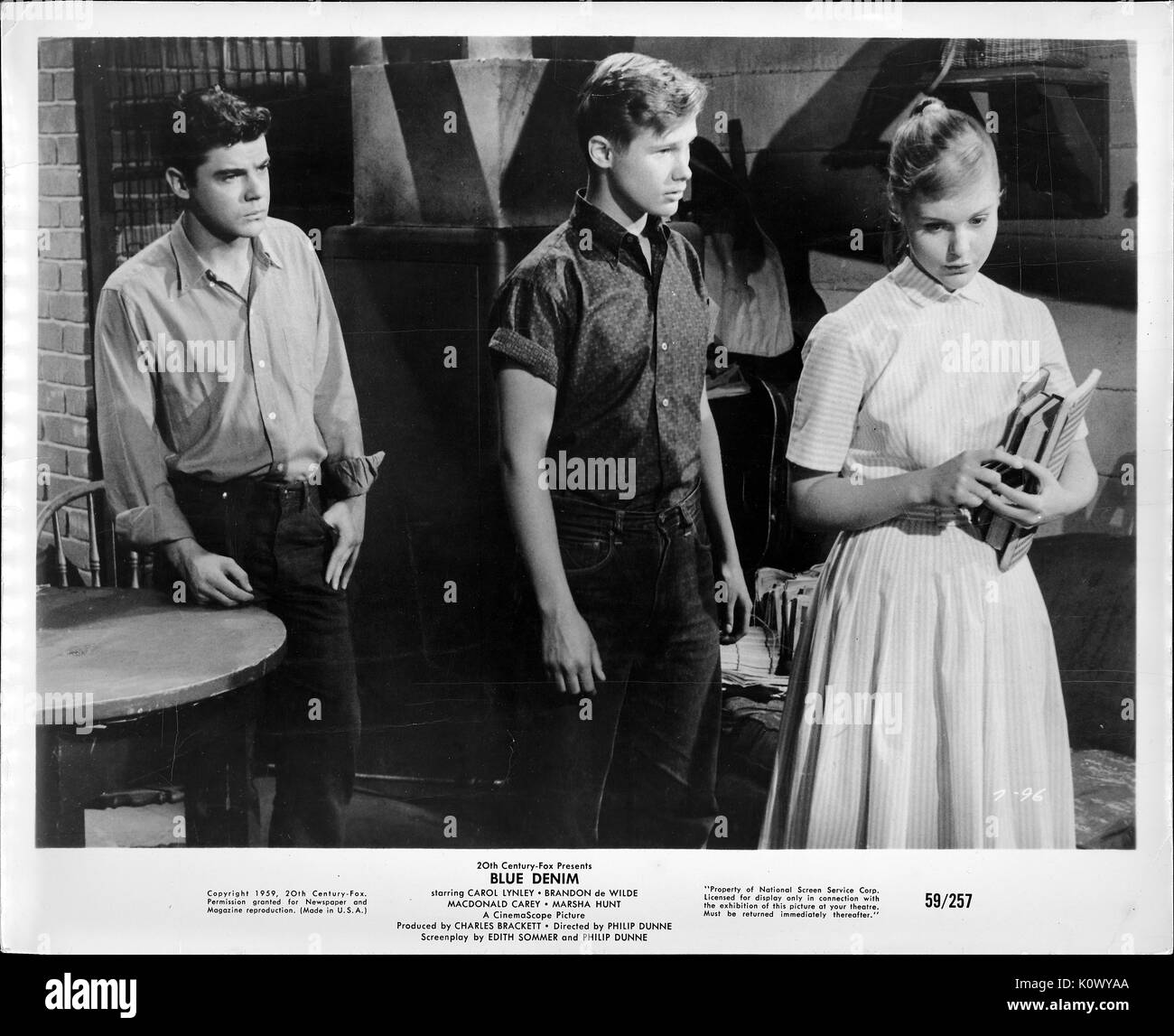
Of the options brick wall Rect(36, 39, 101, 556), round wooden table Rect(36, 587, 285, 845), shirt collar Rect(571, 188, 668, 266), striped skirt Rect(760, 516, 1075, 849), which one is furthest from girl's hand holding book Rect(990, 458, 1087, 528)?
brick wall Rect(36, 39, 101, 556)

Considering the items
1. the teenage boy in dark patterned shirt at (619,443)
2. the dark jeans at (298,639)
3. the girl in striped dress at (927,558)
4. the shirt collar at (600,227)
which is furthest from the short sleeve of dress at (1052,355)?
the dark jeans at (298,639)

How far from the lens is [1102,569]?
3250 mm

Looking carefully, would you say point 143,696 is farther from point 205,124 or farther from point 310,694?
point 205,124

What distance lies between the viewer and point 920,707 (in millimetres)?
3182

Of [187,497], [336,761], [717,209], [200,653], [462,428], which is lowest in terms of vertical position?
[336,761]

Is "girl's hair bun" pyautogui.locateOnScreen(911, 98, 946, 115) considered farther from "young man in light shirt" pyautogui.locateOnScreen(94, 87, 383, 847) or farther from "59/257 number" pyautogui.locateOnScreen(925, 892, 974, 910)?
"59/257 number" pyautogui.locateOnScreen(925, 892, 974, 910)

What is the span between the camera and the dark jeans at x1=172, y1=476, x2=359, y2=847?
10.3 feet

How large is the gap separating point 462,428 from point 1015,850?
1999 mm

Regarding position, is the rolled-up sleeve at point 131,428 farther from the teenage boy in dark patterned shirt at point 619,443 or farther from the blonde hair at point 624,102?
the blonde hair at point 624,102

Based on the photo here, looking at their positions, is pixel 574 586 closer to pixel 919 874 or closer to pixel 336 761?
pixel 336 761

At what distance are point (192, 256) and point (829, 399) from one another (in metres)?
1.83

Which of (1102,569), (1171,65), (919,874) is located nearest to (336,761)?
(919,874)

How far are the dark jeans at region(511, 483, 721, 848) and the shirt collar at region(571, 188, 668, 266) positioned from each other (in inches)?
27.5

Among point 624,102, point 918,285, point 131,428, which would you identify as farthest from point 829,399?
point 131,428
